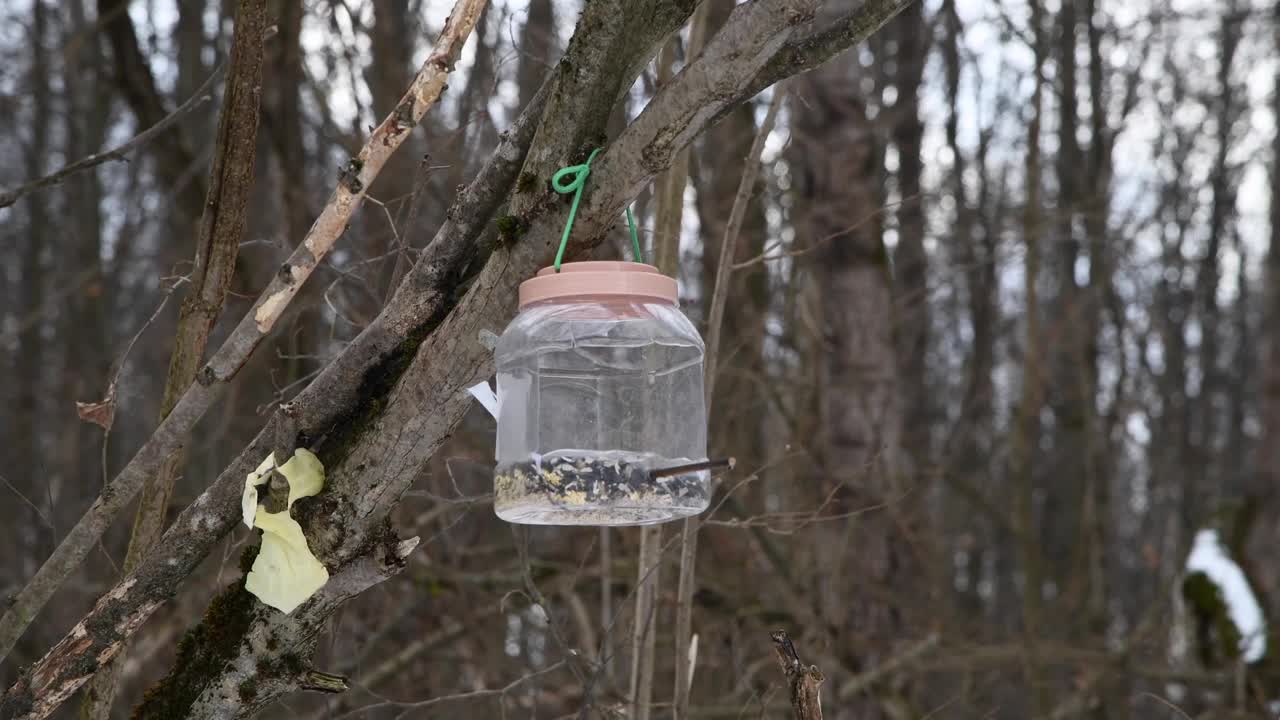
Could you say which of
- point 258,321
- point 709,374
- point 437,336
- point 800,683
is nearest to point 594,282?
point 437,336

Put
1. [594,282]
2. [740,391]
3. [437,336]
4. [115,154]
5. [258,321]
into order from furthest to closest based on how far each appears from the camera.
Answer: [740,391], [115,154], [258,321], [437,336], [594,282]

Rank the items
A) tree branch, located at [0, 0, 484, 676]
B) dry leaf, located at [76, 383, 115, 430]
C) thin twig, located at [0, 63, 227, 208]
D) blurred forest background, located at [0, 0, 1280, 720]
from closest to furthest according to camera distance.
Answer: tree branch, located at [0, 0, 484, 676]
dry leaf, located at [76, 383, 115, 430]
thin twig, located at [0, 63, 227, 208]
blurred forest background, located at [0, 0, 1280, 720]

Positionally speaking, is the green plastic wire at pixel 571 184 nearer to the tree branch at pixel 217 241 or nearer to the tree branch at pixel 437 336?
the tree branch at pixel 437 336

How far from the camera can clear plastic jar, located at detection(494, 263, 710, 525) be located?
200cm

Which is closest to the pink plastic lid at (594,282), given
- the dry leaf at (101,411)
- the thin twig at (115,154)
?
the dry leaf at (101,411)

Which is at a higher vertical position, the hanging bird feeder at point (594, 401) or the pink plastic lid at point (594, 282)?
the pink plastic lid at point (594, 282)

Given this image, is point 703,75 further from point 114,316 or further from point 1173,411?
point 1173,411

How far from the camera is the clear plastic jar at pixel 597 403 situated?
78.8 inches

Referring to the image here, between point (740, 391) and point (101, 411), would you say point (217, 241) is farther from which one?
point (740, 391)

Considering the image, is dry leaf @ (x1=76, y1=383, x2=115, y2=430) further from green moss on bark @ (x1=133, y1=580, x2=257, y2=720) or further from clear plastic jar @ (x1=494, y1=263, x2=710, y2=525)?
clear plastic jar @ (x1=494, y1=263, x2=710, y2=525)

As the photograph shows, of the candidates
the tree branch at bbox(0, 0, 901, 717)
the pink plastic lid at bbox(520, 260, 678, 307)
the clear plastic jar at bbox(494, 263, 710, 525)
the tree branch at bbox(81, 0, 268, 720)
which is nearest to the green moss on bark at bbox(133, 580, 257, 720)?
the tree branch at bbox(0, 0, 901, 717)

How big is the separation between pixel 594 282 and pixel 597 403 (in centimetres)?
54

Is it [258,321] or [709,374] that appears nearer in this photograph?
[258,321]

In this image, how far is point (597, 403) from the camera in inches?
96.0
